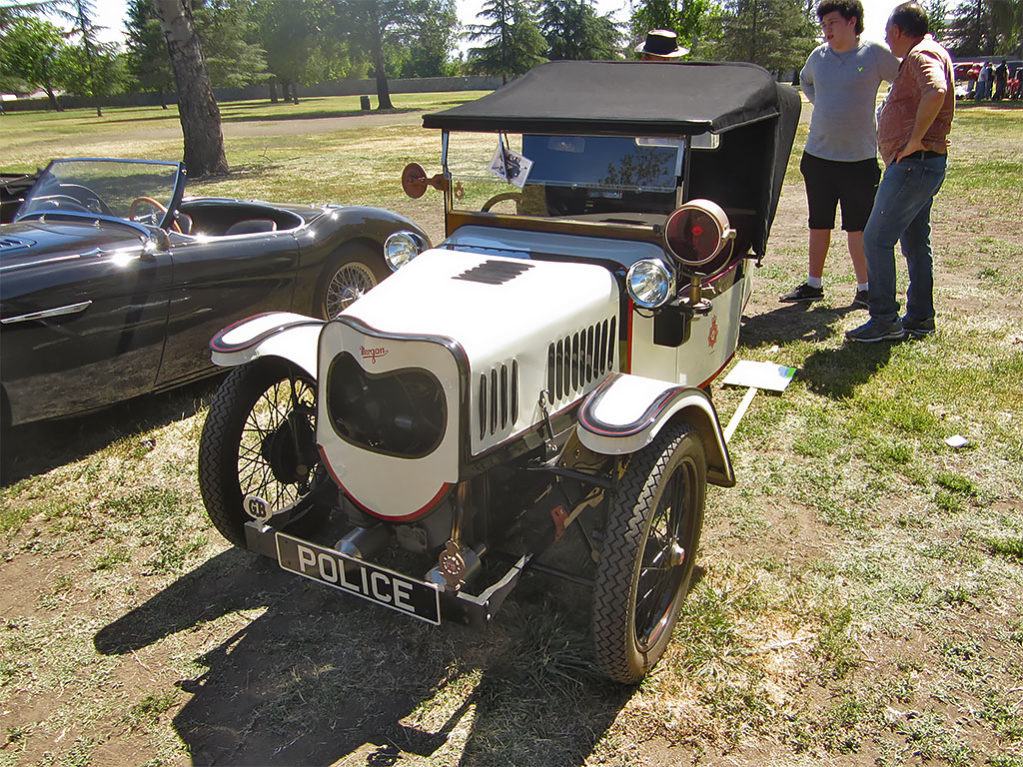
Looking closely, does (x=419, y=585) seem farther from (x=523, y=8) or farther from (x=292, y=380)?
(x=523, y=8)

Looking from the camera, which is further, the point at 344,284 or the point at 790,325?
the point at 790,325

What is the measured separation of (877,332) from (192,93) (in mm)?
12187

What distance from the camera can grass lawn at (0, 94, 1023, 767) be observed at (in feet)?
7.93

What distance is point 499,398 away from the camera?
8.32 ft

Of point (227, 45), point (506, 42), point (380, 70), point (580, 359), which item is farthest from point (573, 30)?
point (580, 359)

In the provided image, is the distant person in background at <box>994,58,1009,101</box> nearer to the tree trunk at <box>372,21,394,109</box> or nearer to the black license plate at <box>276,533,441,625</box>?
the tree trunk at <box>372,21,394,109</box>

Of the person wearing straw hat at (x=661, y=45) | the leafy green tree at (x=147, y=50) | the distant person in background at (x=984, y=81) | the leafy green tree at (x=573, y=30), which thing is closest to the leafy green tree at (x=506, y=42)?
the leafy green tree at (x=573, y=30)

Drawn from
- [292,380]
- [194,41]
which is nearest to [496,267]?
[292,380]

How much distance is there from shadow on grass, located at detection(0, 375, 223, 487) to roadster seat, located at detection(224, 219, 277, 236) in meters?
1.07

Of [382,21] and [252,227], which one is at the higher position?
[382,21]

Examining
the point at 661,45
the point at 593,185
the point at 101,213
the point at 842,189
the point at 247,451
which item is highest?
the point at 661,45

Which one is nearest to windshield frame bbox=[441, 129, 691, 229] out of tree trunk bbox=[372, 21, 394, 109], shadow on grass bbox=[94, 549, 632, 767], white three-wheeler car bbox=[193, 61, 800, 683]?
white three-wheeler car bbox=[193, 61, 800, 683]

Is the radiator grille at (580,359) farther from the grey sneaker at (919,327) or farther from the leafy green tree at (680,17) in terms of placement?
the leafy green tree at (680,17)

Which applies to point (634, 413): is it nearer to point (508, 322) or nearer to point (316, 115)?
point (508, 322)
